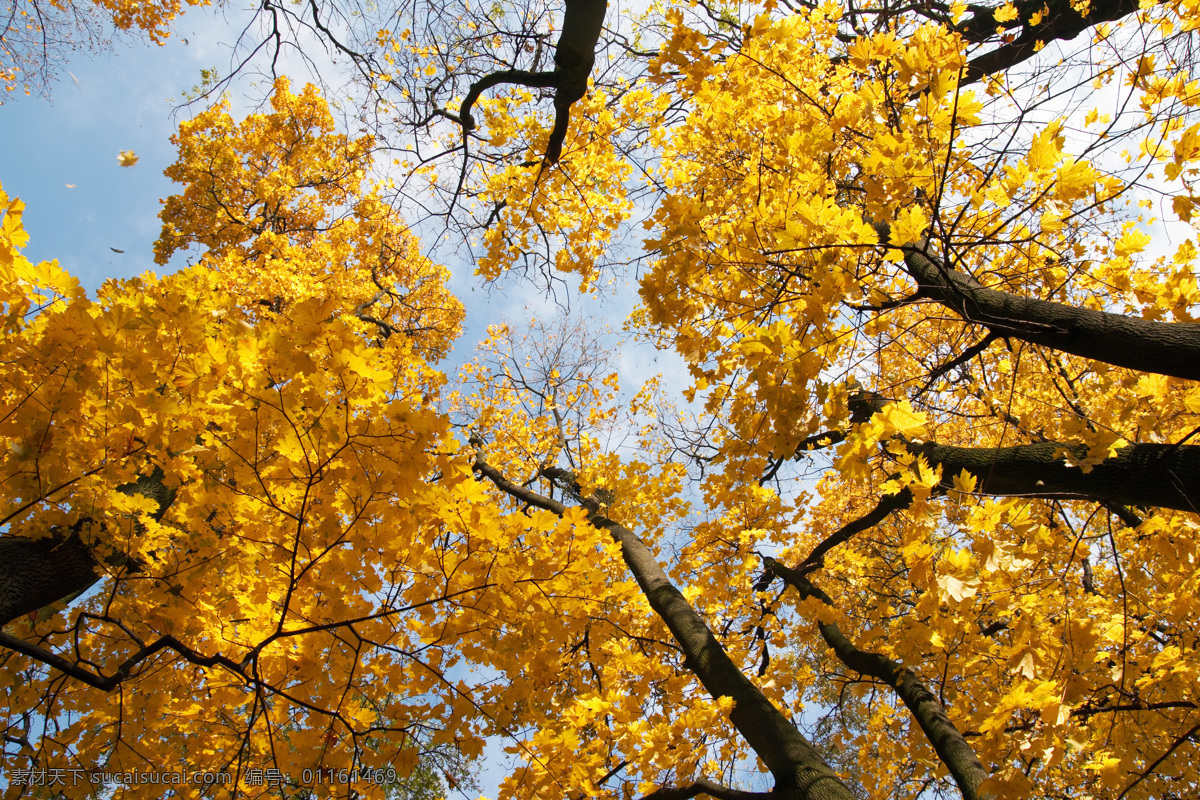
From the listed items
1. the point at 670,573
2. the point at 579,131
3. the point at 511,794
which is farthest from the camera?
the point at 670,573

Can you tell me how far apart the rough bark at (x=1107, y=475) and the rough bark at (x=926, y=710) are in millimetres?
1482

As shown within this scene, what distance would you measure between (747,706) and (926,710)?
1.48 meters

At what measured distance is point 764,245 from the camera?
2389mm

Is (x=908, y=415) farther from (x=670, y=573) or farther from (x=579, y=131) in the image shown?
(x=670, y=573)

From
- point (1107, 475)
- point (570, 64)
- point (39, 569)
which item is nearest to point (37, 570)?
point (39, 569)

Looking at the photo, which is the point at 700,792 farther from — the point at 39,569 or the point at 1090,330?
the point at 39,569

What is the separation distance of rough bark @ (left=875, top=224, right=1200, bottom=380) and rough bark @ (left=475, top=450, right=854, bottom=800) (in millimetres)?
2199

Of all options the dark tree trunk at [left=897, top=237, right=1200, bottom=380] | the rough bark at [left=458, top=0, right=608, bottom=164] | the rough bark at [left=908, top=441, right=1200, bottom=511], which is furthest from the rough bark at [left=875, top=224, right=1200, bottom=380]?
the rough bark at [left=458, top=0, right=608, bottom=164]

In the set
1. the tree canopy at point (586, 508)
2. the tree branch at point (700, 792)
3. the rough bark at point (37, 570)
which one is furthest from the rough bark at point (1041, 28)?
the rough bark at point (37, 570)

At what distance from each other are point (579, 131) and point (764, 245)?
108 inches

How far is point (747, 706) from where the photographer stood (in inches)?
122

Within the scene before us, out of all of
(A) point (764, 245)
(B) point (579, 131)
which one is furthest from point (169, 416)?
(B) point (579, 131)

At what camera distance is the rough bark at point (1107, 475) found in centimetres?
221

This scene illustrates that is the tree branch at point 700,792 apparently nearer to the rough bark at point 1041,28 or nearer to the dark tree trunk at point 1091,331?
the dark tree trunk at point 1091,331
